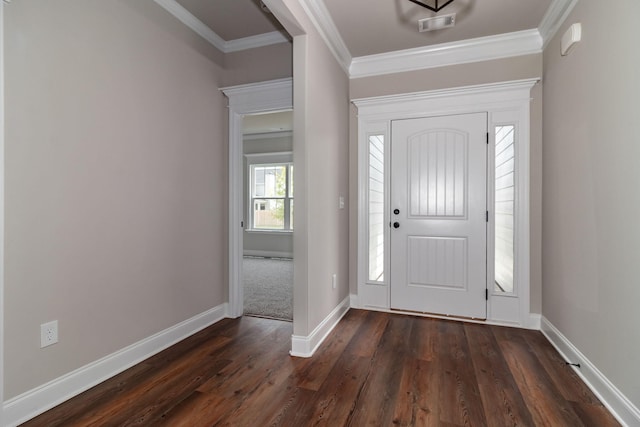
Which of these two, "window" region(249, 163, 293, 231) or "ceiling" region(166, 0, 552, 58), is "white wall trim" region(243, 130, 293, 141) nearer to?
"window" region(249, 163, 293, 231)

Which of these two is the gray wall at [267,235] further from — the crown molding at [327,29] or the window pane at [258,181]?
Result: the crown molding at [327,29]

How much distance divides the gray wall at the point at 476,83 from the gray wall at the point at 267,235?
142 inches

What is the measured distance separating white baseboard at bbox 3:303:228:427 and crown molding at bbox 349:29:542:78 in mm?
3011

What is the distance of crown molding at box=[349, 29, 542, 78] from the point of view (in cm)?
295

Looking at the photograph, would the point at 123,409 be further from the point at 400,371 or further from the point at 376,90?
the point at 376,90

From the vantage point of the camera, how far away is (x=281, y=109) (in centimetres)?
315

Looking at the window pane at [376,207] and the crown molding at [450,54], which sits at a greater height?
the crown molding at [450,54]

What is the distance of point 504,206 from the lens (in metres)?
3.05

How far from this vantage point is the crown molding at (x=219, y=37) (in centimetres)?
267

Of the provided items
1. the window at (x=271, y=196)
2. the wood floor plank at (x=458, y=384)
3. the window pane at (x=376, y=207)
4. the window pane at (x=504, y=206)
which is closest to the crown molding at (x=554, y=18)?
the window pane at (x=504, y=206)

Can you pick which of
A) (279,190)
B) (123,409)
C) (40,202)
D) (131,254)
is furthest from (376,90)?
(279,190)

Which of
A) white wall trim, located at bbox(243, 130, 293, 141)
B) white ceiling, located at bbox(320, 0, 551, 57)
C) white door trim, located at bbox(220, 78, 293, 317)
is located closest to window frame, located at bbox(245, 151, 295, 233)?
white wall trim, located at bbox(243, 130, 293, 141)

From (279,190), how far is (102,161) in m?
5.18

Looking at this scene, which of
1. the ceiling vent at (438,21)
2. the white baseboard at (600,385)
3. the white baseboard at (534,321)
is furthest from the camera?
the white baseboard at (534,321)
